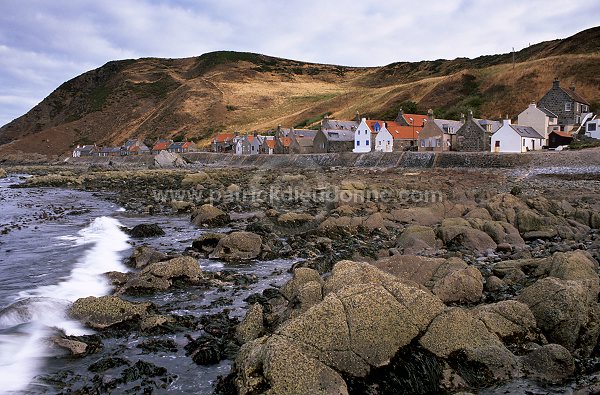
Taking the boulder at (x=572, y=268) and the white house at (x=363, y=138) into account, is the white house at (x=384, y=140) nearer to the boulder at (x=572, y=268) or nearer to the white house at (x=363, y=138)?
the white house at (x=363, y=138)

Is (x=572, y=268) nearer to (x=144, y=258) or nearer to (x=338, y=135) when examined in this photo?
(x=144, y=258)

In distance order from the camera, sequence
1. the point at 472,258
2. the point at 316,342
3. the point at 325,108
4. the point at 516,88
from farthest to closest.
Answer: the point at 325,108 → the point at 516,88 → the point at 472,258 → the point at 316,342

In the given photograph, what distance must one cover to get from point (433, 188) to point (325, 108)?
347ft

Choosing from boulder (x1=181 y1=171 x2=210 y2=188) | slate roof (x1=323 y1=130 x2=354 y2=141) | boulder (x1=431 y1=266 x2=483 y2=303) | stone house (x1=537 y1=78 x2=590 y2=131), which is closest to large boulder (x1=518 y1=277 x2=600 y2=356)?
boulder (x1=431 y1=266 x2=483 y2=303)

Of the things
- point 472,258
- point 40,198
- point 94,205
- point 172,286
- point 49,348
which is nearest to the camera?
point 49,348

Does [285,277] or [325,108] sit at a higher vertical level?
[325,108]

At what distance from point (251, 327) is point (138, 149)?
5153 inches

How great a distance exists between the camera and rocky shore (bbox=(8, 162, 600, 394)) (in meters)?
8.16

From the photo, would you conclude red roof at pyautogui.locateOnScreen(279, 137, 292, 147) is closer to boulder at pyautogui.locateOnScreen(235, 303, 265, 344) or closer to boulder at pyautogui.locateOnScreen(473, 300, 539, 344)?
boulder at pyautogui.locateOnScreen(235, 303, 265, 344)

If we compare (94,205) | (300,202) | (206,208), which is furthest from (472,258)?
(94,205)

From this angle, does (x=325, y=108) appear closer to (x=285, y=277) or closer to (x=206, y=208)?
(x=206, y=208)

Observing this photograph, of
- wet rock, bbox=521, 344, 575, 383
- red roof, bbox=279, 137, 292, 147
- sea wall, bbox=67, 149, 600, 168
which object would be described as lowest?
wet rock, bbox=521, 344, 575, 383

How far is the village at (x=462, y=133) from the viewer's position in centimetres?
5644

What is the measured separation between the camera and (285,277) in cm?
1605
